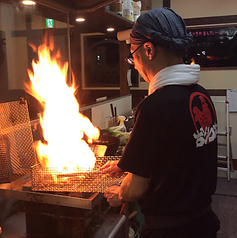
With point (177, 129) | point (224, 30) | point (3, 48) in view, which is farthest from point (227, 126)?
point (177, 129)

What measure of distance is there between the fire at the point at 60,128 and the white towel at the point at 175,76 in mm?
593

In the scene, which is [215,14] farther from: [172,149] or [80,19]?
[172,149]

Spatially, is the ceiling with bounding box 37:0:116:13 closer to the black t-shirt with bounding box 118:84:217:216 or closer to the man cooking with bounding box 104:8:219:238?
the man cooking with bounding box 104:8:219:238

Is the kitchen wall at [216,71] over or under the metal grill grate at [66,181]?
over

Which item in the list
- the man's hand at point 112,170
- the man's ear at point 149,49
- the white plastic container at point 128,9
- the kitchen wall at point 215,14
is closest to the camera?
the man's ear at point 149,49

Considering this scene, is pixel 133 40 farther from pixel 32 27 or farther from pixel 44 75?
pixel 32 27

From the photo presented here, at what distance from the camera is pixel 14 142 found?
1.63 meters

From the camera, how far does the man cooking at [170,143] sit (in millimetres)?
1047

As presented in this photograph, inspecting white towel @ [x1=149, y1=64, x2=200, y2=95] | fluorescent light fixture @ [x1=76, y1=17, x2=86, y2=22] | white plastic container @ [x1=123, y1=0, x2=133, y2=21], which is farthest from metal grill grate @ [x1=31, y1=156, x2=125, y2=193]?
white plastic container @ [x1=123, y1=0, x2=133, y2=21]

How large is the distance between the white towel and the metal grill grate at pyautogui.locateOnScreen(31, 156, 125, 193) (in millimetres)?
521

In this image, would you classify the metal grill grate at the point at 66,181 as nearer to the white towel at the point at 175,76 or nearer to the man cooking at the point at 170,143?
the man cooking at the point at 170,143

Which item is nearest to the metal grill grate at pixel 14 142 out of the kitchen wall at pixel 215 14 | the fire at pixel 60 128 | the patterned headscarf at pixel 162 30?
the fire at pixel 60 128

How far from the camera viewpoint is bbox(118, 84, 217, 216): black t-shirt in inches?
40.9

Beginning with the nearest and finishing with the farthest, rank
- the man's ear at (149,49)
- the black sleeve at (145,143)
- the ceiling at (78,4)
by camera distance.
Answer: the black sleeve at (145,143)
the man's ear at (149,49)
the ceiling at (78,4)
